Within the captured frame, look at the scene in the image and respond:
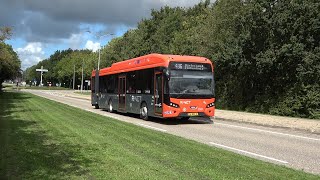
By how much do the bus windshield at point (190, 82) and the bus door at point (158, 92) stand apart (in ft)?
2.43

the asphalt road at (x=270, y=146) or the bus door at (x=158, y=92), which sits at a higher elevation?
the bus door at (x=158, y=92)

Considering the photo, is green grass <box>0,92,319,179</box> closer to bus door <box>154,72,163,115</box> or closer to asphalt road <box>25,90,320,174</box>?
asphalt road <box>25,90,320,174</box>

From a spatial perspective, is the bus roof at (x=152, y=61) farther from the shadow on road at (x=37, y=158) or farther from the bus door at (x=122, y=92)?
the shadow on road at (x=37, y=158)

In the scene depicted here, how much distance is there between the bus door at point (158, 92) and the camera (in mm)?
19906

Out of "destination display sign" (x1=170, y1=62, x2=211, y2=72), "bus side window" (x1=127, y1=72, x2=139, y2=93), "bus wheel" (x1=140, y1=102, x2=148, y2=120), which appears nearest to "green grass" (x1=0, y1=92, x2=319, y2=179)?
"destination display sign" (x1=170, y1=62, x2=211, y2=72)

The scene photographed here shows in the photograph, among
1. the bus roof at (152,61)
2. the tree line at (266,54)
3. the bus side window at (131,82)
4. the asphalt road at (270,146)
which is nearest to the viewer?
the asphalt road at (270,146)

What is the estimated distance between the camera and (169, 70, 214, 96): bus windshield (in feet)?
63.8

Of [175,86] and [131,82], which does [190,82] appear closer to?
[175,86]

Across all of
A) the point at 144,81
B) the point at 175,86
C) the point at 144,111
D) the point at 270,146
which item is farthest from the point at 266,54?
the point at 270,146

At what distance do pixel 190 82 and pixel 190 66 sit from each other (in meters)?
0.77

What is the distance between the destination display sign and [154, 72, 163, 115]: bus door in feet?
2.80

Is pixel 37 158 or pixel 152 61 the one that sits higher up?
pixel 152 61

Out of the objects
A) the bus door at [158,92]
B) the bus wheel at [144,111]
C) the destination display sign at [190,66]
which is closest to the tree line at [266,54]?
the destination display sign at [190,66]

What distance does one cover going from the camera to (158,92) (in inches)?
794
